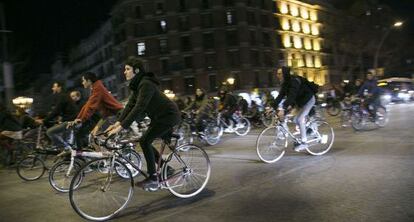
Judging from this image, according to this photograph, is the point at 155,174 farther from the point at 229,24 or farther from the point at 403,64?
the point at 403,64

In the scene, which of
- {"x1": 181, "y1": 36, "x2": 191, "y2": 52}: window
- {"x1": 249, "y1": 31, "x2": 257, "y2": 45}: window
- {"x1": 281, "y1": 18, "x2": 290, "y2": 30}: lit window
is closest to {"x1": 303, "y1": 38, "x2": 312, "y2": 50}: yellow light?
{"x1": 281, "y1": 18, "x2": 290, "y2": 30}: lit window

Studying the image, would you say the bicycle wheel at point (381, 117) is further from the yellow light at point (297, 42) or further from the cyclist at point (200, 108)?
the yellow light at point (297, 42)

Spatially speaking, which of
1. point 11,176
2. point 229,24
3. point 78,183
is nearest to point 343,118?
point 11,176

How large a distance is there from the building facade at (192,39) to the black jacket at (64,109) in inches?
2072

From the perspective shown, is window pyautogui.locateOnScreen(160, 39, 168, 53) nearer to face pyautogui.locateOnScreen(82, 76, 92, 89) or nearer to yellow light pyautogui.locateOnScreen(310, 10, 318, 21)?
yellow light pyautogui.locateOnScreen(310, 10, 318, 21)

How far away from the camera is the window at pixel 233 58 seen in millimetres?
62125

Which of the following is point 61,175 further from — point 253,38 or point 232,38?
point 253,38

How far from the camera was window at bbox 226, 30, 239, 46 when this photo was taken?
61.9 meters

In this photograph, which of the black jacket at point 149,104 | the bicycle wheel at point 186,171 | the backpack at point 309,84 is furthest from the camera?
the backpack at point 309,84

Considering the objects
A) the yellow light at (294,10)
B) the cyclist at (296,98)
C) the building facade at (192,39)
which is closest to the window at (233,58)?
the building facade at (192,39)

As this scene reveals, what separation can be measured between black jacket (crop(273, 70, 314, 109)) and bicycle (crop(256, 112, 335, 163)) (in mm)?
374

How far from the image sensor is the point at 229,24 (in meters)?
61.9

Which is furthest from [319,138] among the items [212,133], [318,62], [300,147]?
[318,62]

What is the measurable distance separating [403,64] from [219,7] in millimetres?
30231
